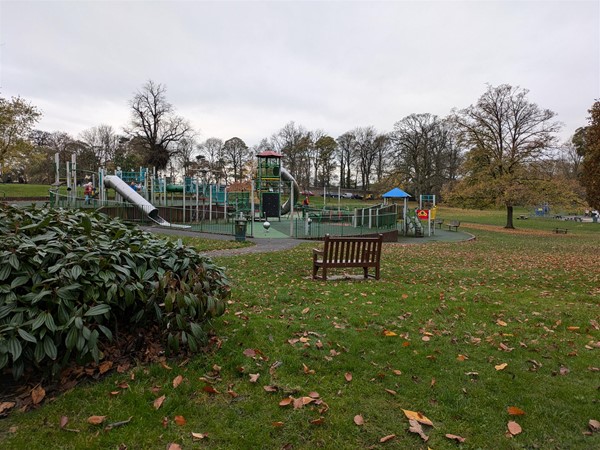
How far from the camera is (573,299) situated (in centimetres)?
603

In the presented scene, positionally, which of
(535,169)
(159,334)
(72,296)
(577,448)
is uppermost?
(535,169)

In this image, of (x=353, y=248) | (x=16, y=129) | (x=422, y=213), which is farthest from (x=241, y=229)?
(x=16, y=129)

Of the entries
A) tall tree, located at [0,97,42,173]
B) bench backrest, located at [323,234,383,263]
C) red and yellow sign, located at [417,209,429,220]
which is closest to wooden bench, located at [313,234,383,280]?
bench backrest, located at [323,234,383,263]

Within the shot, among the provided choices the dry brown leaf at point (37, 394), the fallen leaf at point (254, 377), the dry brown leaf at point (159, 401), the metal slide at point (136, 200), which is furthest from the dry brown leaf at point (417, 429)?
the metal slide at point (136, 200)

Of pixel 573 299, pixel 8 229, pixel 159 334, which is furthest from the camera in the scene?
pixel 573 299

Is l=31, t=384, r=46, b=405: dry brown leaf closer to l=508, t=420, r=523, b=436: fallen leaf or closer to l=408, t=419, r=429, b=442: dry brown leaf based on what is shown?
l=408, t=419, r=429, b=442: dry brown leaf

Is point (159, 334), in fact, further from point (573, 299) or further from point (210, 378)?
point (573, 299)

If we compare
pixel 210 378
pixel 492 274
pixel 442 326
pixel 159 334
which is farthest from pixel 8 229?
pixel 492 274

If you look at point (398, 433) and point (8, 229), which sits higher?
point (8, 229)

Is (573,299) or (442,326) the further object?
(573,299)

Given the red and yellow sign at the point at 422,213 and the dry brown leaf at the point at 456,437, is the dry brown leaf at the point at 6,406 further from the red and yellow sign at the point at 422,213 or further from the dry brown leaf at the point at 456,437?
the red and yellow sign at the point at 422,213

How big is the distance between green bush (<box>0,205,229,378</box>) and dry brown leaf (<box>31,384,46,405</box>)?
0.18 meters

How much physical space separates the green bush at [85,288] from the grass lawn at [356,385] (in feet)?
1.32

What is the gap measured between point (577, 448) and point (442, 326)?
2.07m
